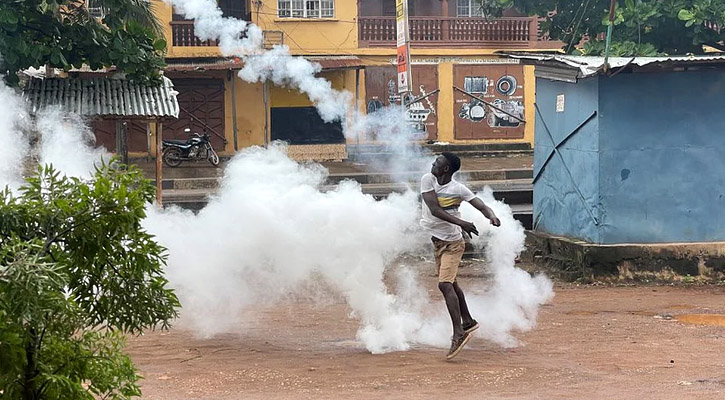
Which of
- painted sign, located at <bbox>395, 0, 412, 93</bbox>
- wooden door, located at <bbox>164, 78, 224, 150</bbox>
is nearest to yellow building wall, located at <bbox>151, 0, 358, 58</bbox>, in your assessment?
wooden door, located at <bbox>164, 78, 224, 150</bbox>

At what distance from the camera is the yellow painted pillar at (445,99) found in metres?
30.1

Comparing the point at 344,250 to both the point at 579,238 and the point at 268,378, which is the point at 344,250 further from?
the point at 579,238

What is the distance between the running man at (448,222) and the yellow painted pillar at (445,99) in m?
21.8

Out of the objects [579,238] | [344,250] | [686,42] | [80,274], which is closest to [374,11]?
[686,42]

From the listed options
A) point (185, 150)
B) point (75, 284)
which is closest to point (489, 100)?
point (185, 150)

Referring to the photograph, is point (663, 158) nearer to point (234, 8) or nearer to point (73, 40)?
point (73, 40)

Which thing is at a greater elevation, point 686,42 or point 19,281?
point 686,42

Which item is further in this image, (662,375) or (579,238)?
(579,238)

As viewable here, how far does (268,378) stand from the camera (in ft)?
25.0

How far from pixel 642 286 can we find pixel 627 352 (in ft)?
13.7

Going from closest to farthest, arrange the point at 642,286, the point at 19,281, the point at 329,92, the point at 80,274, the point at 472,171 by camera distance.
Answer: the point at 19,281
the point at 80,274
the point at 642,286
the point at 472,171
the point at 329,92

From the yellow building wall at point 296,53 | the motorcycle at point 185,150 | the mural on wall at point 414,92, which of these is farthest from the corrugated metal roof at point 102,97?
the mural on wall at point 414,92

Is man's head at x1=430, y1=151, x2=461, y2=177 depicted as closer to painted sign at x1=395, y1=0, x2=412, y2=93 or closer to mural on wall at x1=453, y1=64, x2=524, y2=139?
painted sign at x1=395, y1=0, x2=412, y2=93

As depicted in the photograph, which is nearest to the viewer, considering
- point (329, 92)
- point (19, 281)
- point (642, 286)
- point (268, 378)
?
point (19, 281)
